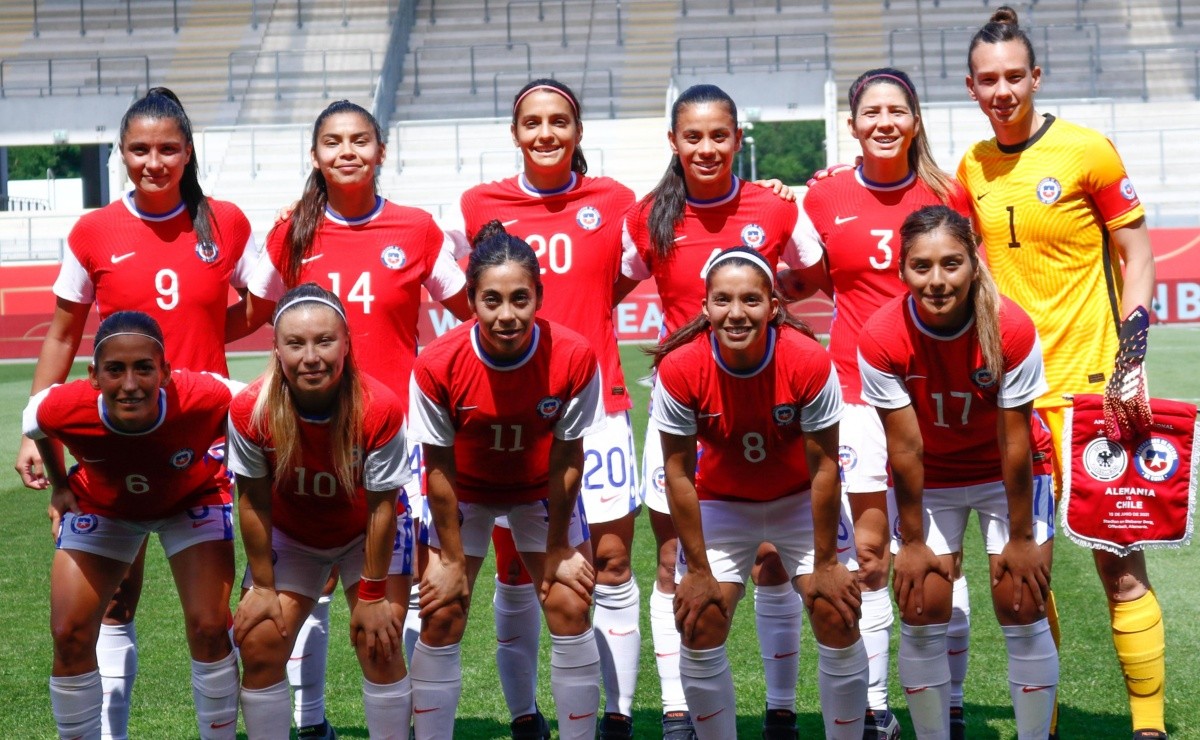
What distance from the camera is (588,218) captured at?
197 inches

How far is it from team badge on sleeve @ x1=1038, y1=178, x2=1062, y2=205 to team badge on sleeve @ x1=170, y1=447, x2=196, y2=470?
2836 millimetres

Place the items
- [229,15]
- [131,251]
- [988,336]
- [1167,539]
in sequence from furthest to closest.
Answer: [229,15]
[131,251]
[1167,539]
[988,336]

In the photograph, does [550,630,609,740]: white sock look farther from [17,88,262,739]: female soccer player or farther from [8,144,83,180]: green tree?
[8,144,83,180]: green tree

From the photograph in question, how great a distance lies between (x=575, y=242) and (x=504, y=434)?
2.87ft

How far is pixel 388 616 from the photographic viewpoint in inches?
165

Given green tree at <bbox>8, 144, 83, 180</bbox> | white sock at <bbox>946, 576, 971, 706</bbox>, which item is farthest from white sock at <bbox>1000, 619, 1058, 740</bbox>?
green tree at <bbox>8, 144, 83, 180</bbox>

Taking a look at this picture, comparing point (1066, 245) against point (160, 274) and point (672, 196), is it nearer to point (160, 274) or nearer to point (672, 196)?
point (672, 196)

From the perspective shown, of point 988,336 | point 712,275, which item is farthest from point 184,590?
point 988,336

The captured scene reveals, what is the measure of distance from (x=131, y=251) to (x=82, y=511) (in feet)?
2.94

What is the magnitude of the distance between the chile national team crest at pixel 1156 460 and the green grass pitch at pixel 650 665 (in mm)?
930

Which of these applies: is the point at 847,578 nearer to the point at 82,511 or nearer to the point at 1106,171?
the point at 1106,171

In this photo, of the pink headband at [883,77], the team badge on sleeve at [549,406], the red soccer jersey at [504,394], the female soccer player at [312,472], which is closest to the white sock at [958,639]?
the red soccer jersey at [504,394]

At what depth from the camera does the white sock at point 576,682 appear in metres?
4.34

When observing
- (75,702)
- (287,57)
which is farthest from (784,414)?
(287,57)
